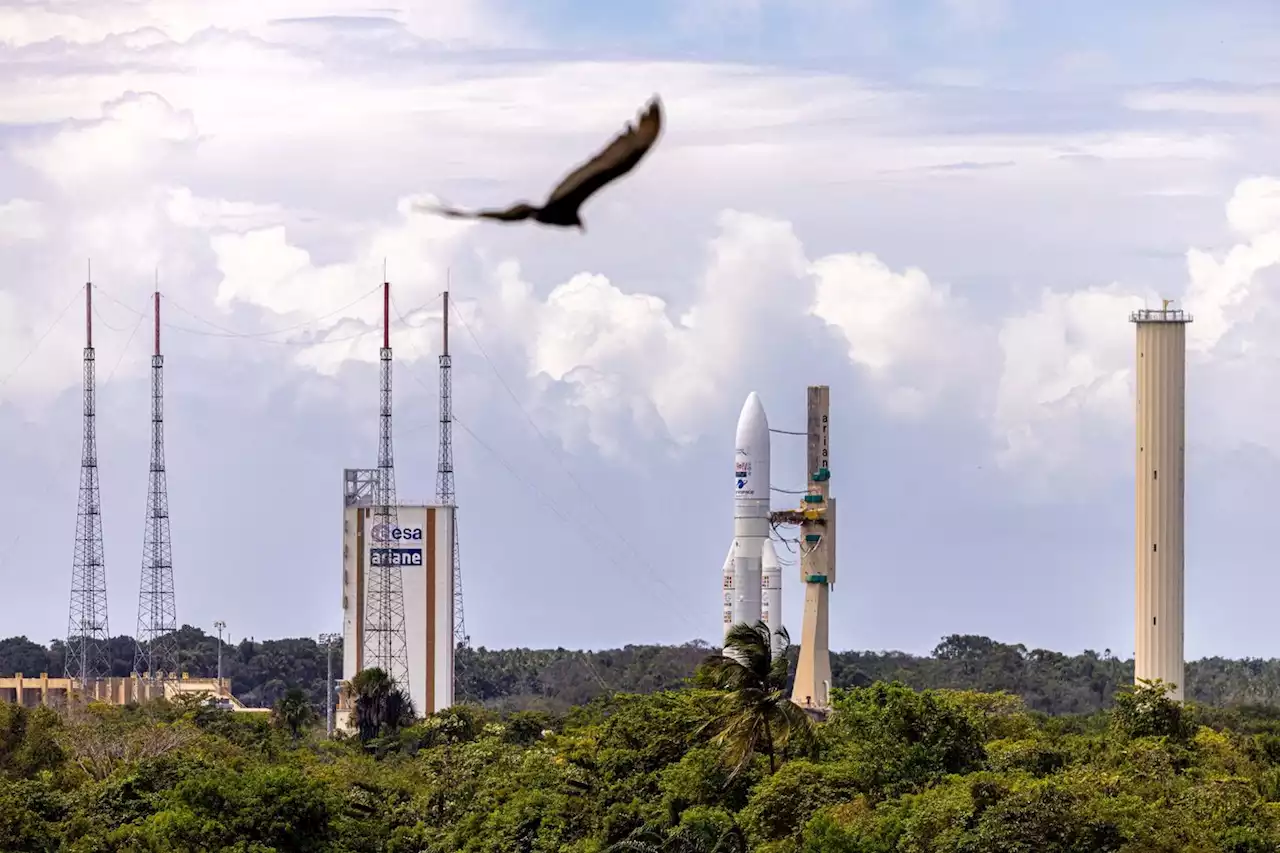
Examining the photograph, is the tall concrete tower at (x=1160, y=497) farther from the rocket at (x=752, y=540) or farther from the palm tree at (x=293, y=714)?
the palm tree at (x=293, y=714)

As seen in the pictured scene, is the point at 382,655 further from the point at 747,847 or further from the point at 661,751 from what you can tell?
the point at 747,847

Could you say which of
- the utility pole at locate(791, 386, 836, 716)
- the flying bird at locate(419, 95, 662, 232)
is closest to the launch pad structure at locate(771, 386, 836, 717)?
the utility pole at locate(791, 386, 836, 716)

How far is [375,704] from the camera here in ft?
399

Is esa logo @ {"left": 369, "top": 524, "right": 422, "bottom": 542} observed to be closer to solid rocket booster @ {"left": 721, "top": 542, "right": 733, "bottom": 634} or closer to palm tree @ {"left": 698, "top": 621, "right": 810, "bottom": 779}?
solid rocket booster @ {"left": 721, "top": 542, "right": 733, "bottom": 634}

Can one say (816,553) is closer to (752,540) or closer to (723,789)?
(752,540)

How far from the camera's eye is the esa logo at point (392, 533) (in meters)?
146

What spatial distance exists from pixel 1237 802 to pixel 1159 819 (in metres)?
7.76

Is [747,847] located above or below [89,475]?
below

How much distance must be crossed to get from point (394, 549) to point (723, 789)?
254ft

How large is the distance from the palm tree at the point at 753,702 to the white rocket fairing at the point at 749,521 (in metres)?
49.8

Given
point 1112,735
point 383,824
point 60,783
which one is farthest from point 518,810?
point 1112,735

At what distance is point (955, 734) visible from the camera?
73.1m

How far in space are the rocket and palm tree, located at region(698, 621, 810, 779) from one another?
49703 mm

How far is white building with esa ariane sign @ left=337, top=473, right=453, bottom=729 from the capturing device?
14575 cm
